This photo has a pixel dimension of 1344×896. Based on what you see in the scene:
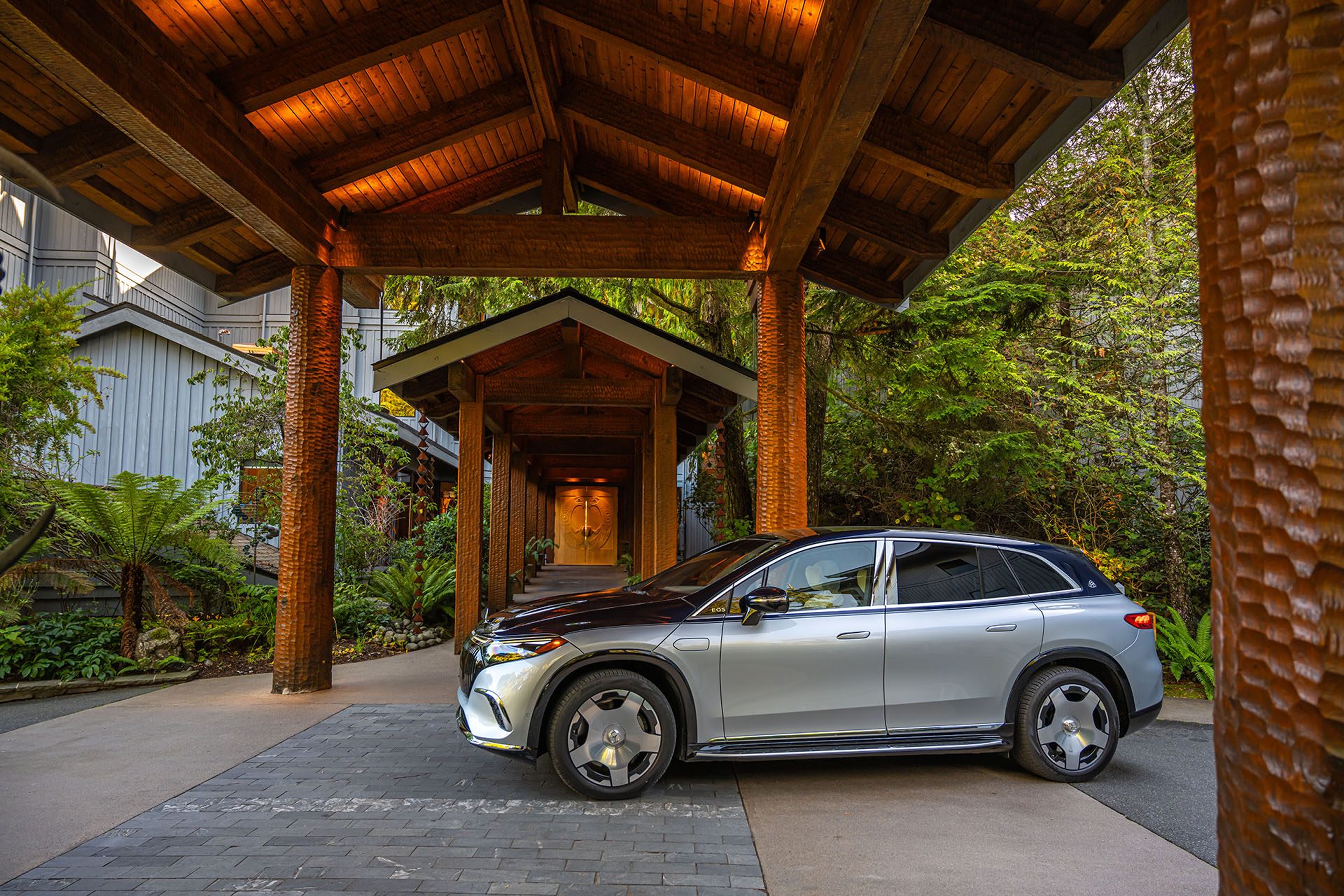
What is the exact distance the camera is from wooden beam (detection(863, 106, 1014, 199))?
20.6ft

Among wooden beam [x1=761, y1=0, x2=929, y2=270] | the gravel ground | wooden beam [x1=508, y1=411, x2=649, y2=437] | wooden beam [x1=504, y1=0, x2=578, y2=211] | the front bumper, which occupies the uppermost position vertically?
wooden beam [x1=504, y1=0, x2=578, y2=211]

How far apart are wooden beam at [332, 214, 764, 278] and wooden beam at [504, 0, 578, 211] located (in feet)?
3.28

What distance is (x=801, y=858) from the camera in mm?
3906

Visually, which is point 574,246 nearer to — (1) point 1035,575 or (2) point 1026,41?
(2) point 1026,41

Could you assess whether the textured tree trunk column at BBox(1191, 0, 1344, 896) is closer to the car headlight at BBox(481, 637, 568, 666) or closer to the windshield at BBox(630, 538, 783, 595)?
the car headlight at BBox(481, 637, 568, 666)

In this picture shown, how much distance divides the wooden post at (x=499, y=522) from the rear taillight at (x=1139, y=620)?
10.8 meters

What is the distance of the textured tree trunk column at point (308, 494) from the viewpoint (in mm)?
7777

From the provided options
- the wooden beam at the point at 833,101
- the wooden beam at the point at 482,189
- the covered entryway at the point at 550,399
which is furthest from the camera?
the covered entryway at the point at 550,399

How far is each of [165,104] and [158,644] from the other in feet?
20.8

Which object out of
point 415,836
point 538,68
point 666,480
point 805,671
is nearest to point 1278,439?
point 805,671

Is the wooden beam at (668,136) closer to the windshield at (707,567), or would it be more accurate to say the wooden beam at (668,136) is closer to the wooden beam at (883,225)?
the wooden beam at (883,225)

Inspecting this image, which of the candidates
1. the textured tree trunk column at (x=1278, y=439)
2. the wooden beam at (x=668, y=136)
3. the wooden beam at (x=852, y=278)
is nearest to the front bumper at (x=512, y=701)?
the textured tree trunk column at (x=1278, y=439)

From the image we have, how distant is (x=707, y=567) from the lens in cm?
585

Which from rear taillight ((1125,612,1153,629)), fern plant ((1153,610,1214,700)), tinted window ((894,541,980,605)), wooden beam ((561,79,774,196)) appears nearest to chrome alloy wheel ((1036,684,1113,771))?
rear taillight ((1125,612,1153,629))
